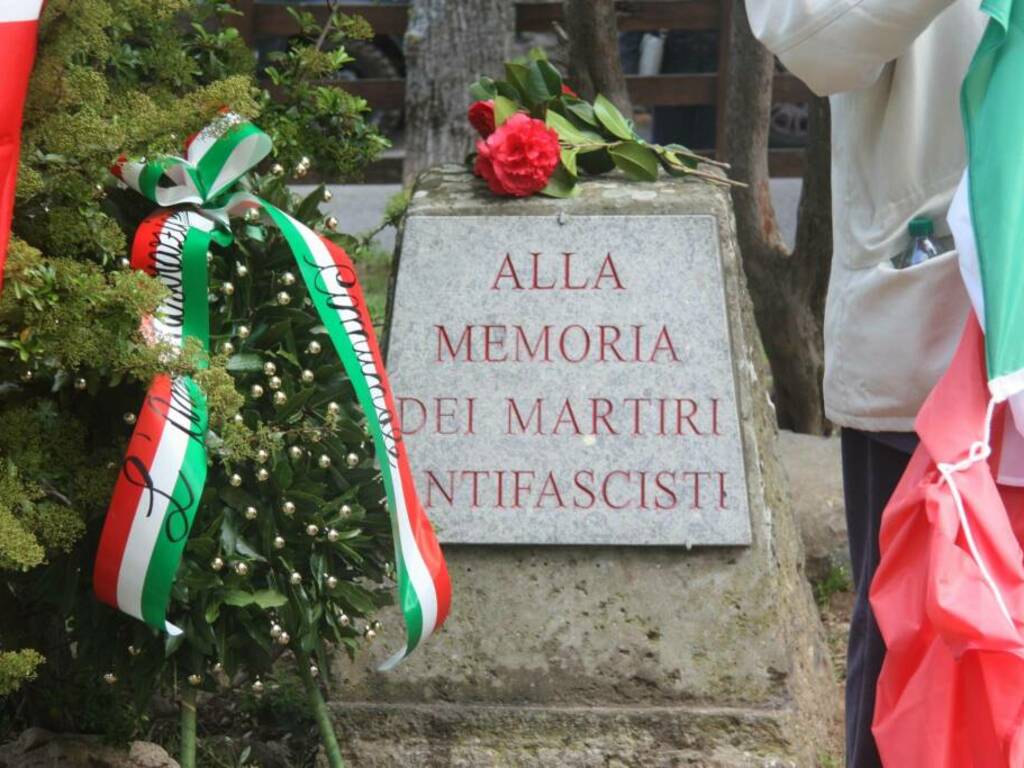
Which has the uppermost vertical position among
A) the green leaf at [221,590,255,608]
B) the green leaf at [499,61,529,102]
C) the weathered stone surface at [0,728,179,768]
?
the green leaf at [499,61,529,102]

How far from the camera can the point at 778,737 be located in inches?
134

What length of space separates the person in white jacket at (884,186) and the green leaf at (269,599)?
0.90 meters

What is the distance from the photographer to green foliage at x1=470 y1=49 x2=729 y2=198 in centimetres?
358

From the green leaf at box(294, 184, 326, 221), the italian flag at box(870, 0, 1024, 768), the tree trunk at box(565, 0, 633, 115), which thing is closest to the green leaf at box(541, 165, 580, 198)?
the green leaf at box(294, 184, 326, 221)

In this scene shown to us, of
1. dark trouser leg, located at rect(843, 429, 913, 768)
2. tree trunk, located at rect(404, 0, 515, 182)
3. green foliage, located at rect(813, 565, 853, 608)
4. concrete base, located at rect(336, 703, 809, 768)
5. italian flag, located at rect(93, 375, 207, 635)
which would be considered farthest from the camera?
tree trunk, located at rect(404, 0, 515, 182)

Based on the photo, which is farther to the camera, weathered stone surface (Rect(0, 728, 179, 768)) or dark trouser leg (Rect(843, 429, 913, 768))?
weathered stone surface (Rect(0, 728, 179, 768))

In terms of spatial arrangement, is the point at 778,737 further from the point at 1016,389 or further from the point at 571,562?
the point at 1016,389

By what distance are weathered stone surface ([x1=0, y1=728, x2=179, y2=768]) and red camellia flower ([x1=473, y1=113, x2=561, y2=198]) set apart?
130 cm

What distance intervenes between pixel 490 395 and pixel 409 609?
2.56 ft

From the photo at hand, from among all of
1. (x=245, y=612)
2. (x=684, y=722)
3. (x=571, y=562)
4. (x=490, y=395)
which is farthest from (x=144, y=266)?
(x=684, y=722)

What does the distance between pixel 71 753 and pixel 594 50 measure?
2.79 meters

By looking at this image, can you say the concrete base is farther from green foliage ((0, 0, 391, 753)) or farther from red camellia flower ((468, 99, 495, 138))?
red camellia flower ((468, 99, 495, 138))

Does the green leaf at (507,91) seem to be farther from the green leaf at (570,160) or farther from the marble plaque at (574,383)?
the marble plaque at (574,383)

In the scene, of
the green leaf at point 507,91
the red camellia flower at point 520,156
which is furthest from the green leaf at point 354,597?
the green leaf at point 507,91
